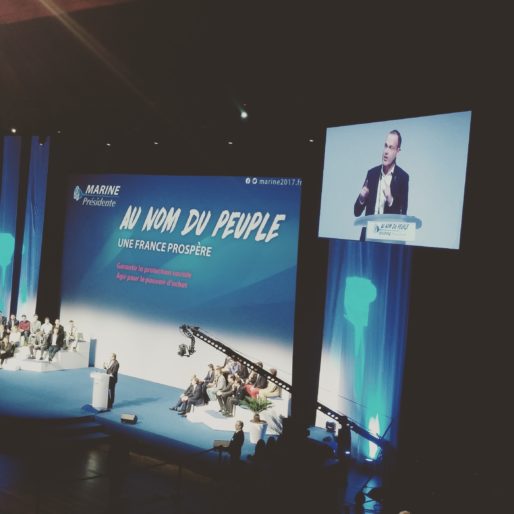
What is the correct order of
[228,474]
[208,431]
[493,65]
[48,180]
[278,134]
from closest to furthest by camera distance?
[228,474], [493,65], [208,431], [278,134], [48,180]

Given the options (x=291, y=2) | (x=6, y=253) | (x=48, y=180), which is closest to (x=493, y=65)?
(x=291, y=2)

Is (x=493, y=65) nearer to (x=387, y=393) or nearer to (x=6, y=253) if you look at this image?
(x=387, y=393)

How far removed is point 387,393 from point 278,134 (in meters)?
5.05

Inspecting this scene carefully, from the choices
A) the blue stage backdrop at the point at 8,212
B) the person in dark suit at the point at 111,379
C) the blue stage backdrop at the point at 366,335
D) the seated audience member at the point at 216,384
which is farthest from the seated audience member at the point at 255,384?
the blue stage backdrop at the point at 8,212

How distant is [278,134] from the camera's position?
1226cm

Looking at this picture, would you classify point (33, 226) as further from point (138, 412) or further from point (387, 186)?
point (387, 186)

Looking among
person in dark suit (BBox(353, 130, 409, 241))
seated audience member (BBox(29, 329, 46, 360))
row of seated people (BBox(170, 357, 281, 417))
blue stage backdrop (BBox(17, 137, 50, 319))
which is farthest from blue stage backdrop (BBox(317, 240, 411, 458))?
blue stage backdrop (BBox(17, 137, 50, 319))

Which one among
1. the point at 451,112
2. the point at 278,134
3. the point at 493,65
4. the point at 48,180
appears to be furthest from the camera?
the point at 48,180

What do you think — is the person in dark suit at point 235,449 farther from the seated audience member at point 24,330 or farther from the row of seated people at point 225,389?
the seated audience member at point 24,330

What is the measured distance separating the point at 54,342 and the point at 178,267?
10.9 feet

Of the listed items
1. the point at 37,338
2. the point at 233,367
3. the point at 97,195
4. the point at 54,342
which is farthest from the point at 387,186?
the point at 37,338

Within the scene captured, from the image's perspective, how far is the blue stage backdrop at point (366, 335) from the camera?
10109 millimetres

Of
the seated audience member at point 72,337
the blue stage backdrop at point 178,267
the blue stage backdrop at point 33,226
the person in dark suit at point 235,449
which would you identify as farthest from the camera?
the blue stage backdrop at point 33,226

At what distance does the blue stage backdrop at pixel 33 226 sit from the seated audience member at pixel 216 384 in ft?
19.3
